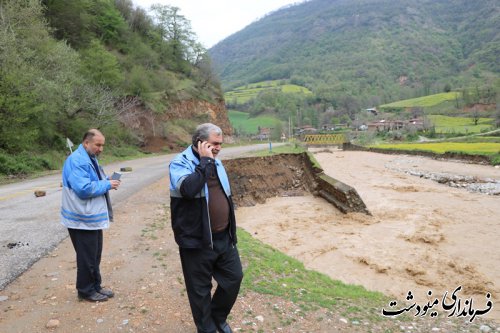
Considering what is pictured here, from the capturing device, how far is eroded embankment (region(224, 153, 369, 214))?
17.2 meters

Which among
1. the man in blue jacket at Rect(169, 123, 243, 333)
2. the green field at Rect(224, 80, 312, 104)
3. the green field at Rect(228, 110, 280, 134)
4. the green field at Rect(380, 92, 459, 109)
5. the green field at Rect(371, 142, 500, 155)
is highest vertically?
the green field at Rect(224, 80, 312, 104)

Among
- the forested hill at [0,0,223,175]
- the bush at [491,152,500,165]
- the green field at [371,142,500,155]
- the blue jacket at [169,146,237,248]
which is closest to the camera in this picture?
the blue jacket at [169,146,237,248]

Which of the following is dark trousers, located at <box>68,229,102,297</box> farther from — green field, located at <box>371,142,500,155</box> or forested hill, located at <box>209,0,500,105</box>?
forested hill, located at <box>209,0,500,105</box>

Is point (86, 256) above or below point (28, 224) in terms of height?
above

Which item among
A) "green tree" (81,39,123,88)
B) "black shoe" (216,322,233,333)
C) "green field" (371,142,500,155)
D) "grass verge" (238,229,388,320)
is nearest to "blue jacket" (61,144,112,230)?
"black shoe" (216,322,233,333)

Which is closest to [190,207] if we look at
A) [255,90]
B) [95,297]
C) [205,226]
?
[205,226]

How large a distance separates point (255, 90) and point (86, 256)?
13882cm

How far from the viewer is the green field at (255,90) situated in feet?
412

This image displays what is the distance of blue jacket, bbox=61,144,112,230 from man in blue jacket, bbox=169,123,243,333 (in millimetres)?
1245

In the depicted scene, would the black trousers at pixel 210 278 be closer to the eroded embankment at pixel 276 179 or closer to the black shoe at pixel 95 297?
the black shoe at pixel 95 297

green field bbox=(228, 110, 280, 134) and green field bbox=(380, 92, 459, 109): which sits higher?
green field bbox=(380, 92, 459, 109)

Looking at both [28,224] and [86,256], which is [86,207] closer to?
[86,256]

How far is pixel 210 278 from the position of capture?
12.0 ft

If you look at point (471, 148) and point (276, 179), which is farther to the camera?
point (471, 148)
